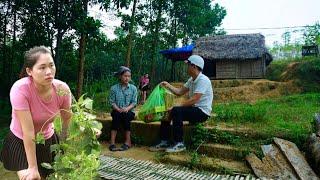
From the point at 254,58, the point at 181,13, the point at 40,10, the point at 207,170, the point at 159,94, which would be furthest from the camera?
the point at 181,13

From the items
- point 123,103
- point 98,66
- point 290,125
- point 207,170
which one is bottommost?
point 207,170

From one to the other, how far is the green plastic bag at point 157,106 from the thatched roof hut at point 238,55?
14.7 m

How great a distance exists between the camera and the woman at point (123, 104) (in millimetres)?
6340

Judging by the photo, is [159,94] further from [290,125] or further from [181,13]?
[181,13]

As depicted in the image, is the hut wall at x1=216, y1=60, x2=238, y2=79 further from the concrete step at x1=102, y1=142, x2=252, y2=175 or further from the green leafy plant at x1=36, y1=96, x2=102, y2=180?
the green leafy plant at x1=36, y1=96, x2=102, y2=180

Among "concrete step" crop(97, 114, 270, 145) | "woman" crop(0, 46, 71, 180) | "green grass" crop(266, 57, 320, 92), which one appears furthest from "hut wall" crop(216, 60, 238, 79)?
"woman" crop(0, 46, 71, 180)

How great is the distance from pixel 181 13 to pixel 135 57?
466cm

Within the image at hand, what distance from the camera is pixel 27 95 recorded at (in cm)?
224

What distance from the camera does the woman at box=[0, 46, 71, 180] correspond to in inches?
84.7

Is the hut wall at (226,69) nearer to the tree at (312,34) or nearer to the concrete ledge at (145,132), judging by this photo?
the tree at (312,34)

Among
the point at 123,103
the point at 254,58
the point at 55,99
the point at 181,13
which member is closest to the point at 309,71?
the point at 254,58

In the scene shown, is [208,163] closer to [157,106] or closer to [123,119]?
[157,106]

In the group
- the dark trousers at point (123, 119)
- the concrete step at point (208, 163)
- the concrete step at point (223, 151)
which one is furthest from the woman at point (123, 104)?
the concrete step at point (223, 151)

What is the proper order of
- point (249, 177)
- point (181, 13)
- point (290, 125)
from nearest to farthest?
point (249, 177)
point (290, 125)
point (181, 13)
